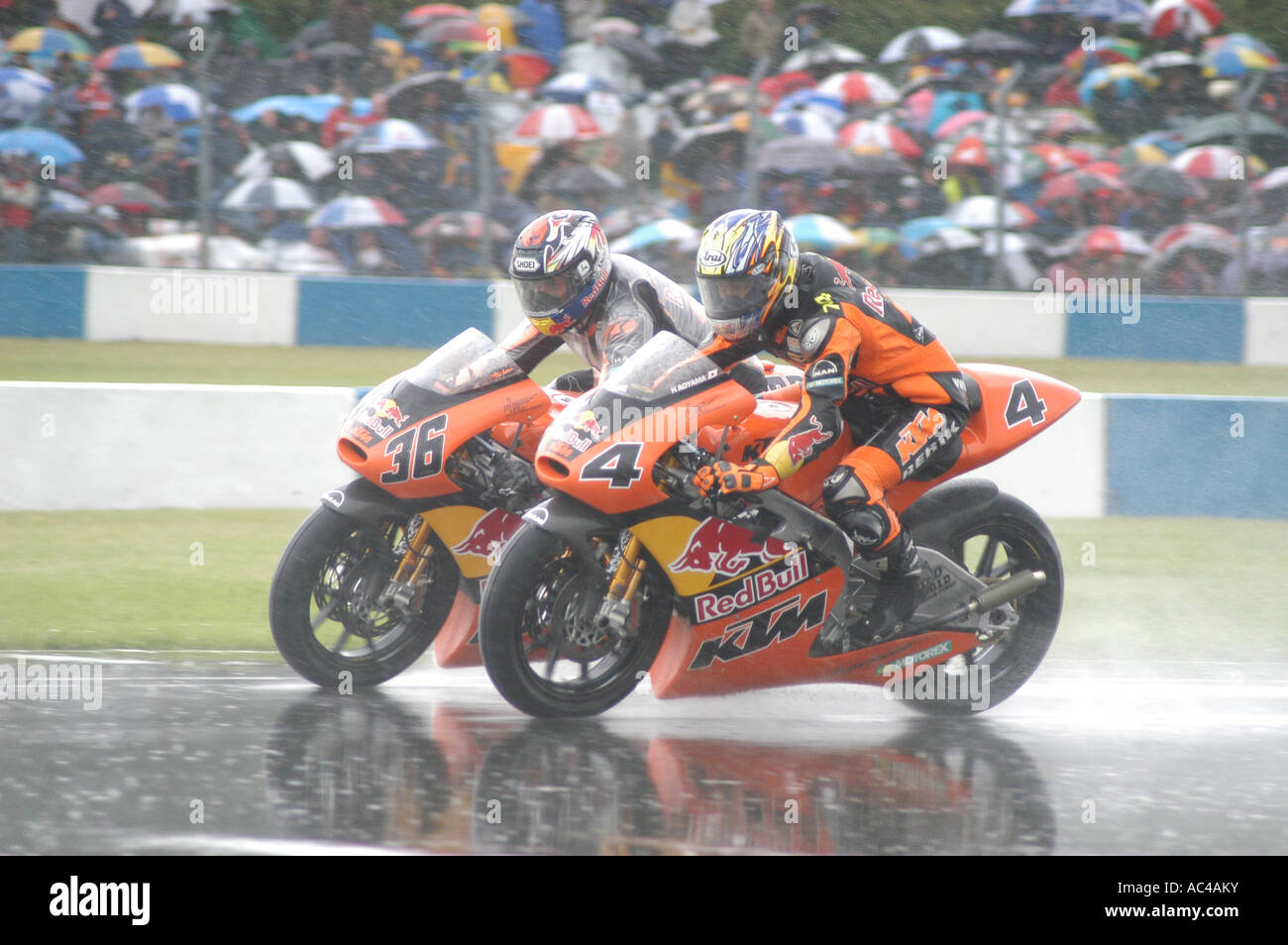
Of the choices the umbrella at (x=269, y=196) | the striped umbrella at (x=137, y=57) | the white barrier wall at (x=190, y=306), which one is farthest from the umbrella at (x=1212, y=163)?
the striped umbrella at (x=137, y=57)

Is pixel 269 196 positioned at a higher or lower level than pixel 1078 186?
lower

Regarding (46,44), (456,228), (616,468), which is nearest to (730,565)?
(616,468)

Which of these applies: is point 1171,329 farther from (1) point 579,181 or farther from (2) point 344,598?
(2) point 344,598

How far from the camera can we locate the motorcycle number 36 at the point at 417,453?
5.35 m

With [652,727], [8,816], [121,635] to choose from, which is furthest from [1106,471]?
[8,816]

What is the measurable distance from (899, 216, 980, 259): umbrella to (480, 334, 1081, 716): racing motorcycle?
8493 mm

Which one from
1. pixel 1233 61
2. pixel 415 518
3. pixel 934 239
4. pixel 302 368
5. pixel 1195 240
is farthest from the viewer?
pixel 1233 61

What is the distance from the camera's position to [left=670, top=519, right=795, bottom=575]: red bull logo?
17.1ft

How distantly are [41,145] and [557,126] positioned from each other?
446 centimetres

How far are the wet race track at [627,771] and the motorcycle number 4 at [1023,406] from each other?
1.05m

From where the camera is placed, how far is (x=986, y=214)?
14.1 m

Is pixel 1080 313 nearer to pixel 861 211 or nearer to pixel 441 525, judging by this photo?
pixel 861 211

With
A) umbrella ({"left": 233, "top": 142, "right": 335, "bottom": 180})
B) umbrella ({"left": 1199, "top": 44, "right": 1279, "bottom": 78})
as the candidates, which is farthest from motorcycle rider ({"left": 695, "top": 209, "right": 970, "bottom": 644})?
umbrella ({"left": 1199, "top": 44, "right": 1279, "bottom": 78})

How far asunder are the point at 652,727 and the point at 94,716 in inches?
72.7
